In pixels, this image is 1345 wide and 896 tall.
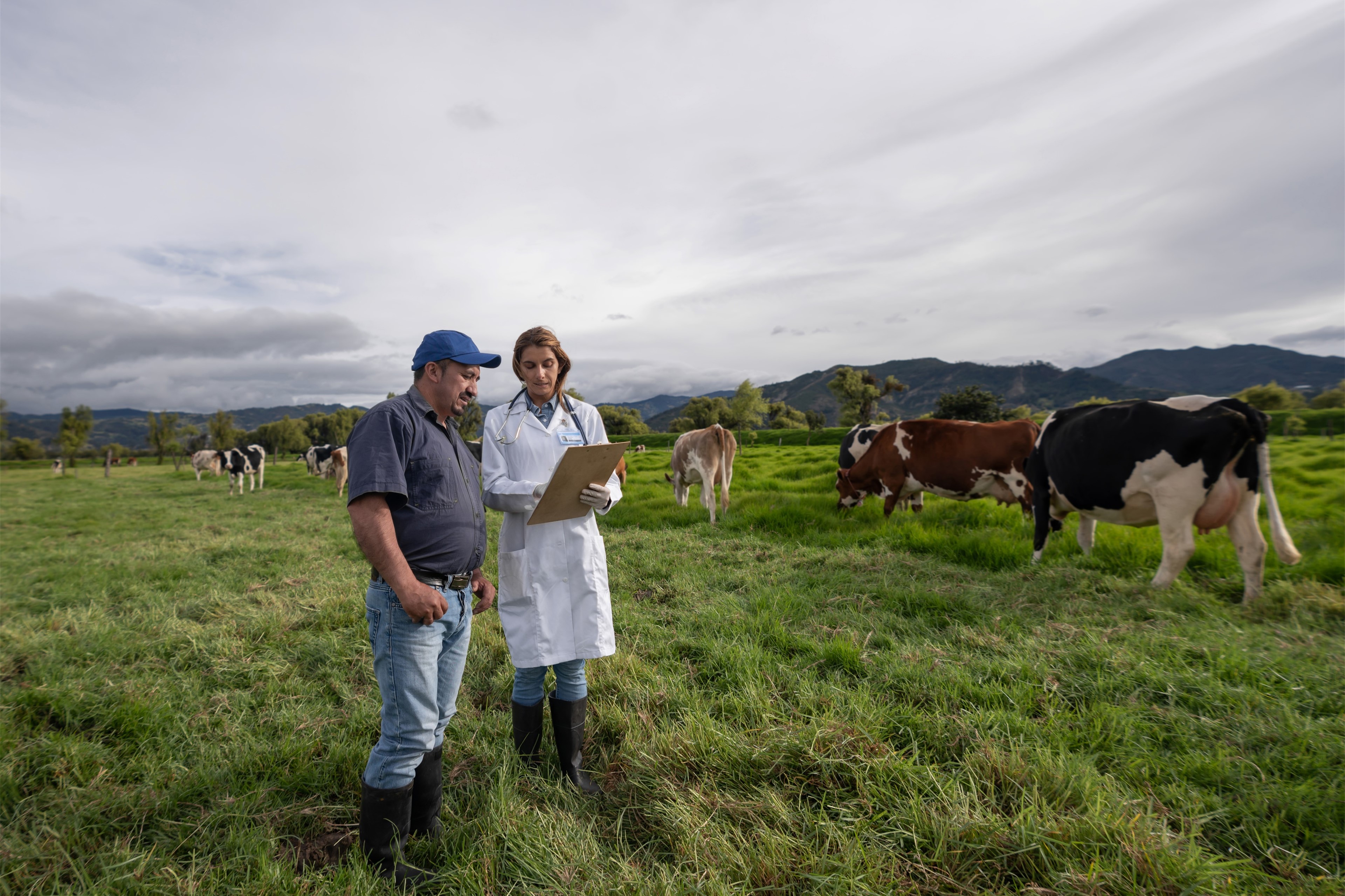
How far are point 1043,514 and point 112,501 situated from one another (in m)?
26.5

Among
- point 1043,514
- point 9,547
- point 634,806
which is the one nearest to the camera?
point 634,806

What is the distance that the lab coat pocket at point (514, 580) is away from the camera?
276 centimetres

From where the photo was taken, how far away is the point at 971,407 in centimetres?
4850

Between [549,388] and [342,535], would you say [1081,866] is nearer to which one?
[549,388]

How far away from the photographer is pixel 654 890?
208 cm

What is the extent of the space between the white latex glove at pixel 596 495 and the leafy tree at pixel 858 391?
75.1 metres

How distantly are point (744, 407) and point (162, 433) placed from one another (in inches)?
3102

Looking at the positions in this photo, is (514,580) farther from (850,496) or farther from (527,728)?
(850,496)

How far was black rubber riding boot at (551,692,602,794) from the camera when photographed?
2842mm

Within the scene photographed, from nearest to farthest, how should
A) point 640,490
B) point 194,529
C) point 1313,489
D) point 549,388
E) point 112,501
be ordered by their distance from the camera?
point 549,388 → point 1313,489 → point 194,529 → point 640,490 → point 112,501

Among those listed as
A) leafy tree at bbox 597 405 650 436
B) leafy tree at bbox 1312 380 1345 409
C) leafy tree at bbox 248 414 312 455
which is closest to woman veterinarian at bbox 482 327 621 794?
leafy tree at bbox 597 405 650 436

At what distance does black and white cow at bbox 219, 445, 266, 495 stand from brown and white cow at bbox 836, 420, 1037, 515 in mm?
22648

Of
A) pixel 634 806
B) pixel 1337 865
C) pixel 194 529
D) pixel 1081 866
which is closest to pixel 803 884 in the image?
pixel 634 806

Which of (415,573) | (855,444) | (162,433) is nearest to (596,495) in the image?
(415,573)
